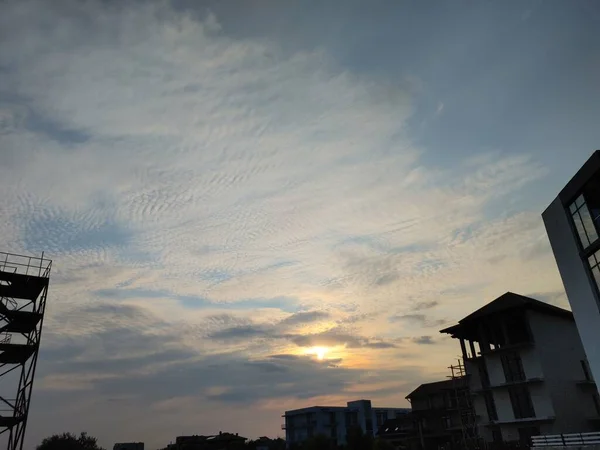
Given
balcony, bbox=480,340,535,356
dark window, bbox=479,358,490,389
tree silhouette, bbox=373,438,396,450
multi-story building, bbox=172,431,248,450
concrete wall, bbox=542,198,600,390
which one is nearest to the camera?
concrete wall, bbox=542,198,600,390

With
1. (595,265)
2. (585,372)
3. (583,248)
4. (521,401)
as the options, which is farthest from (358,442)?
(595,265)

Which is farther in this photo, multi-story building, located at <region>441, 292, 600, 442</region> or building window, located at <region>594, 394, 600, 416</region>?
building window, located at <region>594, 394, 600, 416</region>

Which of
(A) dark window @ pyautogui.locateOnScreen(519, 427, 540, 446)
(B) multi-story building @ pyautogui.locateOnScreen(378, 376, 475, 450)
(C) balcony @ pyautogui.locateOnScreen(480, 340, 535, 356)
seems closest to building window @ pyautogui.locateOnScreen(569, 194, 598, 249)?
(C) balcony @ pyautogui.locateOnScreen(480, 340, 535, 356)

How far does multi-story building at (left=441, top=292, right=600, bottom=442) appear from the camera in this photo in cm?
4031

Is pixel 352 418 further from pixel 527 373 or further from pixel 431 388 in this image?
pixel 527 373

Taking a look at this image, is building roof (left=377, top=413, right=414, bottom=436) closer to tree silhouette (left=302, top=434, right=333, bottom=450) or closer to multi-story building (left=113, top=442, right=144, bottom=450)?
tree silhouette (left=302, top=434, right=333, bottom=450)

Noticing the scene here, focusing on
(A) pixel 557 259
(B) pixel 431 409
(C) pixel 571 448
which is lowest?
(C) pixel 571 448

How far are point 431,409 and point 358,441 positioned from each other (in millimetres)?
12642

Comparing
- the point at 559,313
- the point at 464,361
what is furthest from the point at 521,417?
the point at 559,313

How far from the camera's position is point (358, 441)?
2689 inches

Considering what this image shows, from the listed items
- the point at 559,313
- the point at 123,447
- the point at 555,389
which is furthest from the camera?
the point at 123,447

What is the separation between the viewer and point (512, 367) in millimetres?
43312

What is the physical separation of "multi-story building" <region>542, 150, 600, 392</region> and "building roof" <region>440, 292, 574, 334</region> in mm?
12979

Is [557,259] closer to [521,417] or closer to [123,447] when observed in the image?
[521,417]
